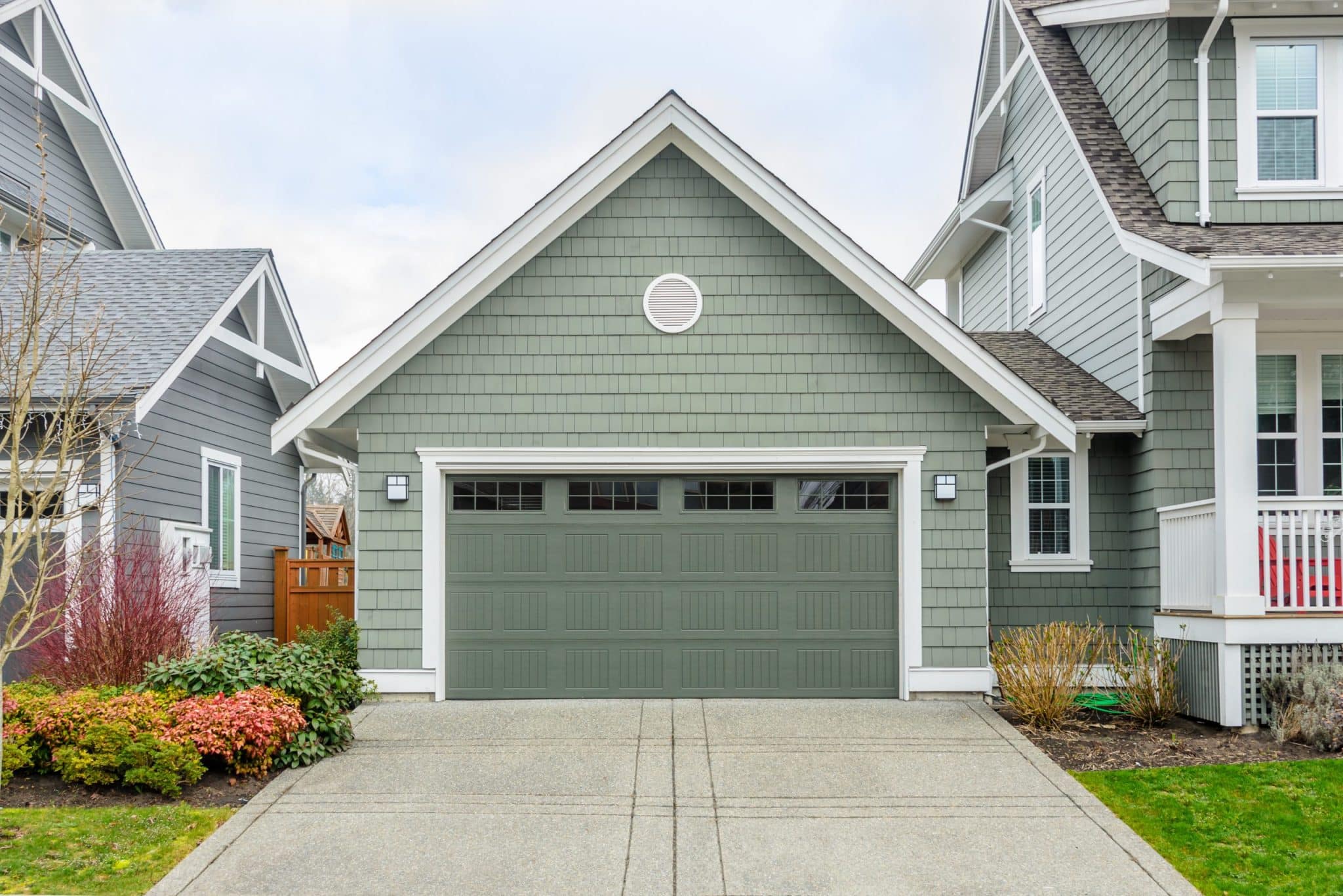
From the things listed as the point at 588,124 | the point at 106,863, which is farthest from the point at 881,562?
the point at 588,124

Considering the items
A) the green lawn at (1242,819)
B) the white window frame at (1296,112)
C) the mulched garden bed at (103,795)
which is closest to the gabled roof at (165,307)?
the mulched garden bed at (103,795)

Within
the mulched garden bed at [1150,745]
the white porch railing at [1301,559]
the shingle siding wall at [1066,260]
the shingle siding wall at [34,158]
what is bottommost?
the mulched garden bed at [1150,745]

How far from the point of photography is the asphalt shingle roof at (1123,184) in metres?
9.78

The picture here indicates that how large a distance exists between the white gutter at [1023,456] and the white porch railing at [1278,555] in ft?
4.32

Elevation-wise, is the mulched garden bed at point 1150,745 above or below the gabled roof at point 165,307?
below

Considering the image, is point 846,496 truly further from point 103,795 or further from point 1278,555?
point 103,795

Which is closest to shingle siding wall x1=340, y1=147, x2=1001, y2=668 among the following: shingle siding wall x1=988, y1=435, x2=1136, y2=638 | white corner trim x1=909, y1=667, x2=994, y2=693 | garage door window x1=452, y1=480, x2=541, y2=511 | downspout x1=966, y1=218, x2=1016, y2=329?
garage door window x1=452, y1=480, x2=541, y2=511

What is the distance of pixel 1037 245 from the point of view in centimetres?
1421

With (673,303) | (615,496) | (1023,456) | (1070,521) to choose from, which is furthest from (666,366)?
(1070,521)

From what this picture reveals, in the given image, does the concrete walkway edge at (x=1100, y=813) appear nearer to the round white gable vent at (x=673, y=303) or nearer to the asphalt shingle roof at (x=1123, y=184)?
the asphalt shingle roof at (x=1123, y=184)

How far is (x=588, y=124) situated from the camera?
27.3 meters

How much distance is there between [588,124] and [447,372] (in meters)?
18.0

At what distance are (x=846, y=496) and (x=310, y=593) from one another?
7.24m

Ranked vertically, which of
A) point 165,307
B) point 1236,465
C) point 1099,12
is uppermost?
point 1099,12
